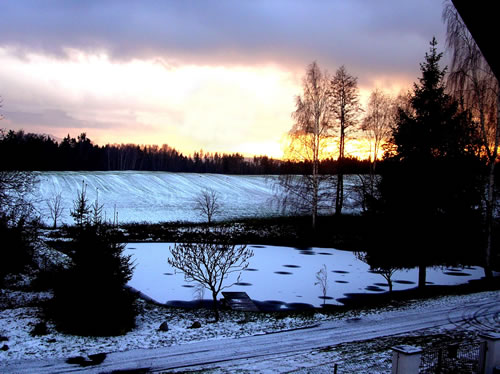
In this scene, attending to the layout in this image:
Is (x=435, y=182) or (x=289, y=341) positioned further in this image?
(x=435, y=182)

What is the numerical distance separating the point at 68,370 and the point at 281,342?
19.6 feet

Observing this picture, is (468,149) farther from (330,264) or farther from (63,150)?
(63,150)

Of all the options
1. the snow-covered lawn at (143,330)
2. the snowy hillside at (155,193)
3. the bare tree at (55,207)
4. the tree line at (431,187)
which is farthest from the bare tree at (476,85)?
the bare tree at (55,207)

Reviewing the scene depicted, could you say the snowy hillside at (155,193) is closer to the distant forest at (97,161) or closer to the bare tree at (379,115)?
the distant forest at (97,161)

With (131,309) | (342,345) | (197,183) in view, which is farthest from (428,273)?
(197,183)

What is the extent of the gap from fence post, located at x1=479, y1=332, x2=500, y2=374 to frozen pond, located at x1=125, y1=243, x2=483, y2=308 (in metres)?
9.06

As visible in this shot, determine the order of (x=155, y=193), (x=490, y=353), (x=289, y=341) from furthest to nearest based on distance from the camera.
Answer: (x=155, y=193) < (x=289, y=341) < (x=490, y=353)

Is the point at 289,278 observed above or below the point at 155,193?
below

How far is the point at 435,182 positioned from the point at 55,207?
3941cm

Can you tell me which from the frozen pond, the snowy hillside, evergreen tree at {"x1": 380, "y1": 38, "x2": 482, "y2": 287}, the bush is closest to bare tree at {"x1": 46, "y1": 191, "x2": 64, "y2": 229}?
the snowy hillside

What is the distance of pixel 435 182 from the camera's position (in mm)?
17031

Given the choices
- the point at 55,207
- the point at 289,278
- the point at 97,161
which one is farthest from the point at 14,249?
the point at 97,161

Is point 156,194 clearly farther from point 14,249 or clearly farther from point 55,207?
point 14,249

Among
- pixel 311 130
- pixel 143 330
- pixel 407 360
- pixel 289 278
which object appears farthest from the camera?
pixel 311 130
